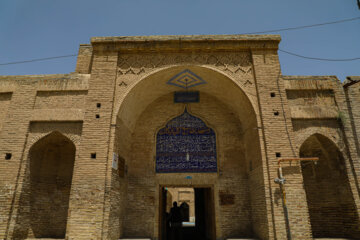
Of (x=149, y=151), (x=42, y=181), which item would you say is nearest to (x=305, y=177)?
(x=149, y=151)

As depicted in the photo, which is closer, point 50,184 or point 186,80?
point 50,184

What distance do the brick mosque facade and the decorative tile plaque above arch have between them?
3 centimetres

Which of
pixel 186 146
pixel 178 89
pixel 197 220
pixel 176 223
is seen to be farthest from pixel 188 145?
pixel 197 220

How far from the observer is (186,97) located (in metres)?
7.80

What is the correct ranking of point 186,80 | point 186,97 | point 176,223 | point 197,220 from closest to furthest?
1. point 186,80
2. point 186,97
3. point 176,223
4. point 197,220

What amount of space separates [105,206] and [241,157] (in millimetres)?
4041

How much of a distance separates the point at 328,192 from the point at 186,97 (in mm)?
4875

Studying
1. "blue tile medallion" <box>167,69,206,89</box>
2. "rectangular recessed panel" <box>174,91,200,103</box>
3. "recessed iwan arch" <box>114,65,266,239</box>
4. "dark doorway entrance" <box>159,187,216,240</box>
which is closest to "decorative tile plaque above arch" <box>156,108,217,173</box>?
"recessed iwan arch" <box>114,65,266,239</box>

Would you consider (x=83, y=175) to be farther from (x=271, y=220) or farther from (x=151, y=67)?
(x=271, y=220)

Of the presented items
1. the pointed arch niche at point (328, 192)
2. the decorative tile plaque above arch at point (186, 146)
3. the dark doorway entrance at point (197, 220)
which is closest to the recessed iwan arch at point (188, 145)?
the decorative tile plaque above arch at point (186, 146)

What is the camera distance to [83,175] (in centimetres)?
583

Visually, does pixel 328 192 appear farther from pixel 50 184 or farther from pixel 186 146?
pixel 50 184

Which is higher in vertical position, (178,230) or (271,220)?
(271,220)

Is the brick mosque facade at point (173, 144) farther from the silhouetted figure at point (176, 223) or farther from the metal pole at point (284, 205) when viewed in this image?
the silhouetted figure at point (176, 223)
